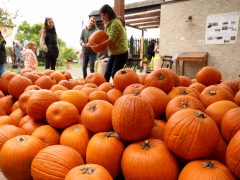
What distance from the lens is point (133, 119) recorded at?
4.38ft

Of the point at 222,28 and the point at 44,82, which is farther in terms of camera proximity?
the point at 222,28

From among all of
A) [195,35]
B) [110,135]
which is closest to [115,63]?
[110,135]

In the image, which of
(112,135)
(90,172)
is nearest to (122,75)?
(112,135)

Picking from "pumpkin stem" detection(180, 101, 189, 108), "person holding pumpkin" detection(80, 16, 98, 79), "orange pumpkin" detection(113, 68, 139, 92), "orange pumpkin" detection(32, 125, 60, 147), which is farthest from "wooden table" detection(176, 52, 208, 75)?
"orange pumpkin" detection(32, 125, 60, 147)

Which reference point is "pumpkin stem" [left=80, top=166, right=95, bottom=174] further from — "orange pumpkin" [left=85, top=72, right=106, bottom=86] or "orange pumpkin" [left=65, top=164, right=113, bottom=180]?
"orange pumpkin" [left=85, top=72, right=106, bottom=86]

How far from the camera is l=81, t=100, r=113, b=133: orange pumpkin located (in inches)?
60.1

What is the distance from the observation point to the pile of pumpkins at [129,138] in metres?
1.16

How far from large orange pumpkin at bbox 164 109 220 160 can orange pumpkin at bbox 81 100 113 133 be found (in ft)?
1.53

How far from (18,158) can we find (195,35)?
868cm

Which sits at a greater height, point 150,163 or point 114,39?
point 114,39

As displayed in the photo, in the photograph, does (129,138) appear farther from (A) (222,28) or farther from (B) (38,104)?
(A) (222,28)

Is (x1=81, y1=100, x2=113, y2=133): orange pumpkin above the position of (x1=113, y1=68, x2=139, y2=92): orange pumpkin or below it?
below

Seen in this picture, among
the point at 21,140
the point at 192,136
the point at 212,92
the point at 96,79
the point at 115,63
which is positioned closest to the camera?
the point at 192,136

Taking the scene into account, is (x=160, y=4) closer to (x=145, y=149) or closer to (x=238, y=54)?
(x=238, y=54)
